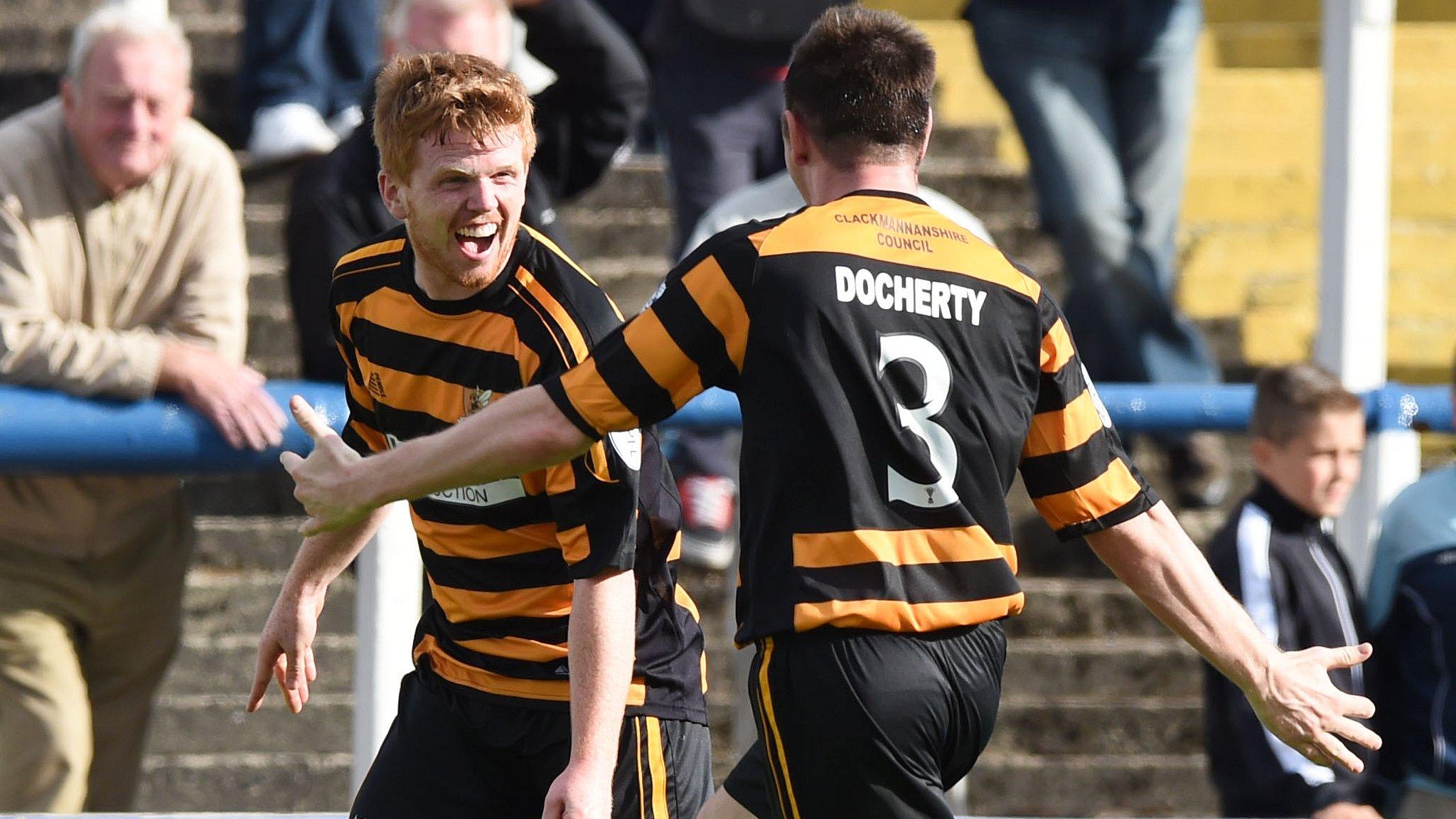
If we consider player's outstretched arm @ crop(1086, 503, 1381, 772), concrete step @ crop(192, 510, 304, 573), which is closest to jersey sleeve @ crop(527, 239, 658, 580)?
player's outstretched arm @ crop(1086, 503, 1381, 772)

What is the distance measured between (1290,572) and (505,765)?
1.94 m

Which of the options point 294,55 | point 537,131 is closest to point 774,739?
point 537,131

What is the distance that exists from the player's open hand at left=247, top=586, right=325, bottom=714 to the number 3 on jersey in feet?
3.83

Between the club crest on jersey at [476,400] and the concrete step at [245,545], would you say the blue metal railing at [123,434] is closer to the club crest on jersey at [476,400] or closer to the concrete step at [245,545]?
the club crest on jersey at [476,400]

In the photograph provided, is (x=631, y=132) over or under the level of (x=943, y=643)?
over

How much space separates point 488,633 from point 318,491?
55cm

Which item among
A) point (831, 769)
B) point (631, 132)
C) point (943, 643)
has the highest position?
point (631, 132)

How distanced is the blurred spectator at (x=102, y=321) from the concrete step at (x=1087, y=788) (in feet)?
8.16

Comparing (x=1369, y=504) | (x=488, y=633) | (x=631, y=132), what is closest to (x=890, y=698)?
(x=488, y=633)

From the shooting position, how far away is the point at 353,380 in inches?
130

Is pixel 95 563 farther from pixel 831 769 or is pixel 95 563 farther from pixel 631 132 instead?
pixel 831 769

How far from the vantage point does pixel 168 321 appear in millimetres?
4402

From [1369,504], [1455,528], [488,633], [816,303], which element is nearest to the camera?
[816,303]

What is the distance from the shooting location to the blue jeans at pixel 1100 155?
18.6ft
